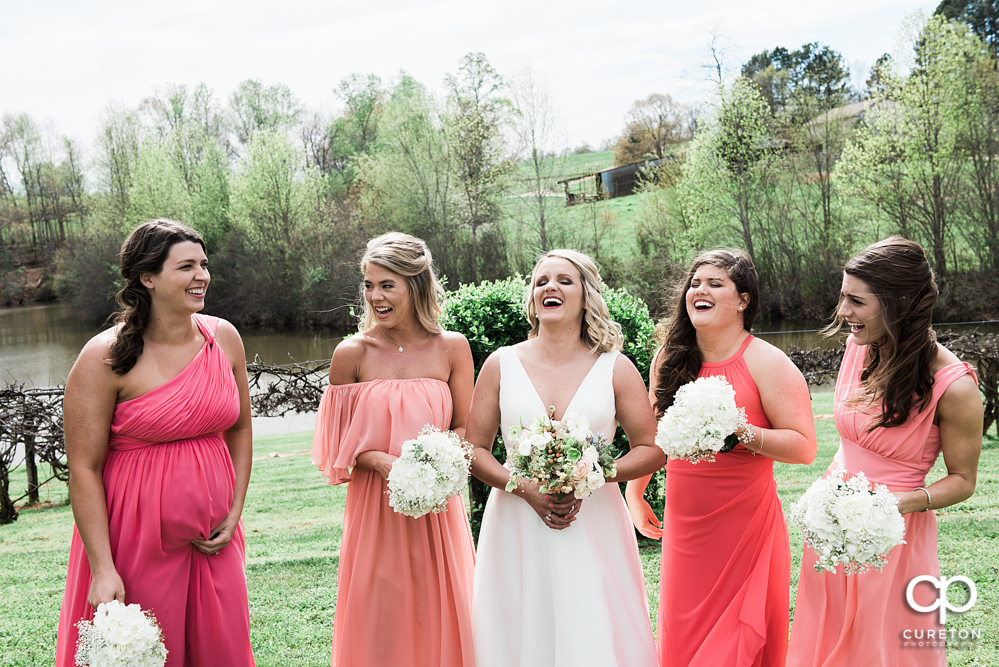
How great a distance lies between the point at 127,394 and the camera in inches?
136

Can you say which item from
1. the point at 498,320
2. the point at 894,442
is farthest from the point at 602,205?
the point at 894,442

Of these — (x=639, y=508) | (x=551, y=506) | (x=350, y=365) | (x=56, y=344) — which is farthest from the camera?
(x=56, y=344)

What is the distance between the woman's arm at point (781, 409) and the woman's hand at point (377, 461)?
2034mm

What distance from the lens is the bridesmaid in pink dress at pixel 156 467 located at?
134 inches

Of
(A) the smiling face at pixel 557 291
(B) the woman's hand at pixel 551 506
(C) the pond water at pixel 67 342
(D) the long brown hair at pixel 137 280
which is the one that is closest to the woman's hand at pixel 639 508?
(B) the woman's hand at pixel 551 506

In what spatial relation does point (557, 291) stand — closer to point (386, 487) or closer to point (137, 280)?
point (386, 487)

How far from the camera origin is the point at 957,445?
11.0 ft

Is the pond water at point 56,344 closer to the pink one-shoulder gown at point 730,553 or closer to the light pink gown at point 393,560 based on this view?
the light pink gown at point 393,560

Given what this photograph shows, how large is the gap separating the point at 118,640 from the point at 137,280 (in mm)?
1751

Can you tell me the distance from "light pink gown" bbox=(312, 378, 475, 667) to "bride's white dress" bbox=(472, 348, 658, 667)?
19cm

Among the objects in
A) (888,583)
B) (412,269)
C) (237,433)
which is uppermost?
(412,269)

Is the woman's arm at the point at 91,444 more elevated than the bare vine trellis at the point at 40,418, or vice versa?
the woman's arm at the point at 91,444

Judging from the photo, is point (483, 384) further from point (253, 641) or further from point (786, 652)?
point (253, 641)

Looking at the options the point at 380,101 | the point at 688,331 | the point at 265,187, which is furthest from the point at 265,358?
the point at 380,101
